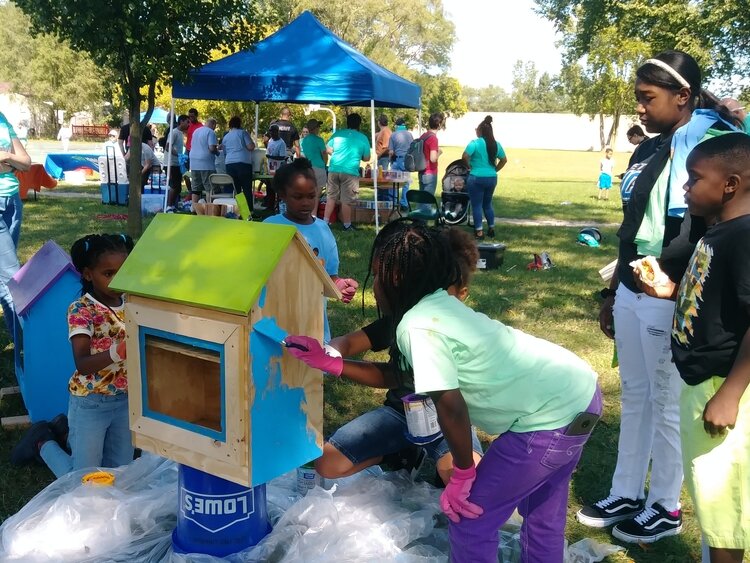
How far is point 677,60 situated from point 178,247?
1.94 meters

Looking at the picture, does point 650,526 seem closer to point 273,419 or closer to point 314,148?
point 273,419

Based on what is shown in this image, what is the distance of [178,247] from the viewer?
2256 millimetres

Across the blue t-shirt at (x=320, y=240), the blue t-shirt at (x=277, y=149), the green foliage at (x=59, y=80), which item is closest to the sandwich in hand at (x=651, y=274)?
the blue t-shirt at (x=320, y=240)

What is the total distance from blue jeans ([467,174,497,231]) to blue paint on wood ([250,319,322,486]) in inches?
315

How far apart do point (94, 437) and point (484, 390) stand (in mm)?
1849

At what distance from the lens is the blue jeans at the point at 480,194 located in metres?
9.96

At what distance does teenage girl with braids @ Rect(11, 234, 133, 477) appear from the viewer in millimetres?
2883

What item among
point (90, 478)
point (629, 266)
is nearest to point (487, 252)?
point (629, 266)

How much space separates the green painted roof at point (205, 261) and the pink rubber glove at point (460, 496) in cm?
79

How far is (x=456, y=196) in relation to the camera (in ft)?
36.1

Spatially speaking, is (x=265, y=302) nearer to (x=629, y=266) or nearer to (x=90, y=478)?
(x=90, y=478)

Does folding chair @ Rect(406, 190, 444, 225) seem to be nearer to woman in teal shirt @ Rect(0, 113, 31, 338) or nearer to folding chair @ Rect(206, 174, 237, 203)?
A: folding chair @ Rect(206, 174, 237, 203)

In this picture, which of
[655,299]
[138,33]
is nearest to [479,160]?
[138,33]

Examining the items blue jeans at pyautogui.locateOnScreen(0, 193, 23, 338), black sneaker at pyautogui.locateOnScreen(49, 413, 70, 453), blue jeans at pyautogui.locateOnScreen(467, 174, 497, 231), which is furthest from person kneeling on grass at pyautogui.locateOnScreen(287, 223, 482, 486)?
blue jeans at pyautogui.locateOnScreen(467, 174, 497, 231)
